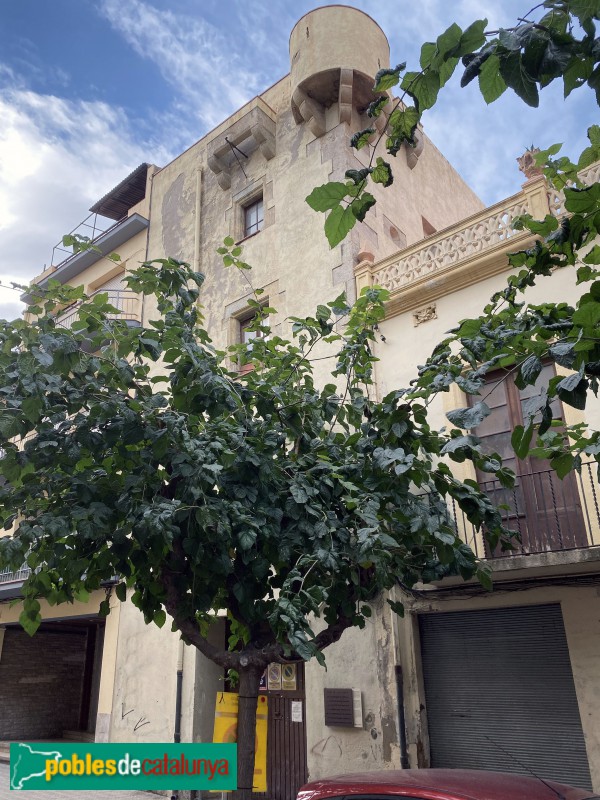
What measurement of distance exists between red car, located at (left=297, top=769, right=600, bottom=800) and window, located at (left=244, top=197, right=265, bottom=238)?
1083 centimetres

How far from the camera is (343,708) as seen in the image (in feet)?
28.0

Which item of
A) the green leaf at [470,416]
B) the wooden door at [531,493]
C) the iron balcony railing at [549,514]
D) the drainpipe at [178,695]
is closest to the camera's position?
the green leaf at [470,416]

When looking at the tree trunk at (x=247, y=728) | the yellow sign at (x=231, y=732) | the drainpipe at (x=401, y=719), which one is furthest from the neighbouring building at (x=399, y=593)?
the tree trunk at (x=247, y=728)

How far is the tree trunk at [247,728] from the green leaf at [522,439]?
379 centimetres

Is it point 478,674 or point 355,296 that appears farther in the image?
point 355,296

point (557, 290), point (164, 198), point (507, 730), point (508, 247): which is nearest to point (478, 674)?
point (507, 730)

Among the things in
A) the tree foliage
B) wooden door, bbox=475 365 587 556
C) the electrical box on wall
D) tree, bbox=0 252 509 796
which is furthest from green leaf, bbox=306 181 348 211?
the electrical box on wall

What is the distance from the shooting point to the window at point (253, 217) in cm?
1334

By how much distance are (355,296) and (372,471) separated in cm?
531

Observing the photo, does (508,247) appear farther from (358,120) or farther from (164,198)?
(164,198)

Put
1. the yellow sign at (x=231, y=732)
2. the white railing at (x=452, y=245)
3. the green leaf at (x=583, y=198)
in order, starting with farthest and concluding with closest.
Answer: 1. the white railing at (x=452, y=245)
2. the yellow sign at (x=231, y=732)
3. the green leaf at (x=583, y=198)

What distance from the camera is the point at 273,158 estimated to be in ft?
43.9

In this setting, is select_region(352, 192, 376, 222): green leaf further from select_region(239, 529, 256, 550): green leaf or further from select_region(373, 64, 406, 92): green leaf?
select_region(239, 529, 256, 550): green leaf

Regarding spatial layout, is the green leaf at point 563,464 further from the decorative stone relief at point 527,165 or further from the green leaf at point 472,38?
the decorative stone relief at point 527,165
